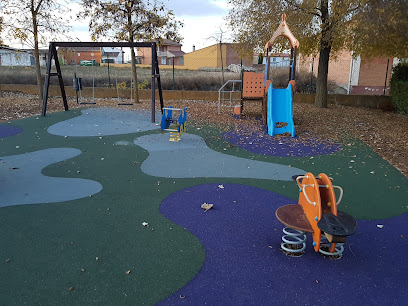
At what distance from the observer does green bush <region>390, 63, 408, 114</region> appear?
12.3 metres

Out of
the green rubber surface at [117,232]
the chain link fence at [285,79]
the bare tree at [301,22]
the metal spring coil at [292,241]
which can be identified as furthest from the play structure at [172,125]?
the chain link fence at [285,79]

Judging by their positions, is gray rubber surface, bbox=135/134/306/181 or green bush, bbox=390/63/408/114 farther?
green bush, bbox=390/63/408/114

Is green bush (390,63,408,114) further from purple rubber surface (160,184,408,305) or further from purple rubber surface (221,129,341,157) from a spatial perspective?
purple rubber surface (160,184,408,305)

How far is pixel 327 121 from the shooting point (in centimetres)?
1048

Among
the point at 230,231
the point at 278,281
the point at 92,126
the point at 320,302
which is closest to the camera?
the point at 320,302

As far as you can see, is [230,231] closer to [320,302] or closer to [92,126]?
[320,302]

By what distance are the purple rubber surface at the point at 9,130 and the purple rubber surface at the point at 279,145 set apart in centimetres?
565

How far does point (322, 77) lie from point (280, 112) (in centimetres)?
523

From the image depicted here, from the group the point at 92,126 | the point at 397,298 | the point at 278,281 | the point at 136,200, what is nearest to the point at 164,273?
the point at 278,281

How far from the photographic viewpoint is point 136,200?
14.0 ft

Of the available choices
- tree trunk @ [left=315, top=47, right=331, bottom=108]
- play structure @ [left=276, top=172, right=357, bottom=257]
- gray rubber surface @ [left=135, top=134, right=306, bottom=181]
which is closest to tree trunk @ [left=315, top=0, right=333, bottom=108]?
tree trunk @ [left=315, top=47, right=331, bottom=108]

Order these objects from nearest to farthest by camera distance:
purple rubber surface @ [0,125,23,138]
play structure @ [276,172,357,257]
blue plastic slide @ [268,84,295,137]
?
Result: play structure @ [276,172,357,257]
purple rubber surface @ [0,125,23,138]
blue plastic slide @ [268,84,295,137]

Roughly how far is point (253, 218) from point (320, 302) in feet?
4.76

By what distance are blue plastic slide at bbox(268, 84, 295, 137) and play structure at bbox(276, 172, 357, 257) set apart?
5370 millimetres
